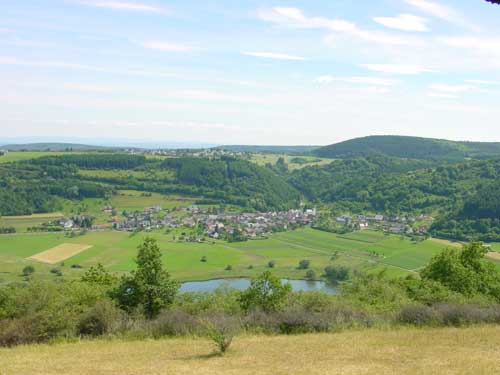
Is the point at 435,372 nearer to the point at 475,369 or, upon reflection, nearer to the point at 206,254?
the point at 475,369

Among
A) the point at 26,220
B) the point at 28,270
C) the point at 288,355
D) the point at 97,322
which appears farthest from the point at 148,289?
the point at 26,220

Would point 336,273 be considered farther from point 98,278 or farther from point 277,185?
point 277,185

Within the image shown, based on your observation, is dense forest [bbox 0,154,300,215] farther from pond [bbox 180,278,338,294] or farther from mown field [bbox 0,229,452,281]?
pond [bbox 180,278,338,294]

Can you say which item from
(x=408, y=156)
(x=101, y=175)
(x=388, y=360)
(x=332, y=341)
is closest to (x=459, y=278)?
(x=332, y=341)

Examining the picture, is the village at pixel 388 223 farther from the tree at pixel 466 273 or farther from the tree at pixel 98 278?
the tree at pixel 98 278

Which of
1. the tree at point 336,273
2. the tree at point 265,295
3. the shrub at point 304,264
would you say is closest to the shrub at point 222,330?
the tree at point 265,295

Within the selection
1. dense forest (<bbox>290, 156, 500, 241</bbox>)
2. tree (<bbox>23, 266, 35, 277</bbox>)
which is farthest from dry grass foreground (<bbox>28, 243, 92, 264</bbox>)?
dense forest (<bbox>290, 156, 500, 241</bbox>)
